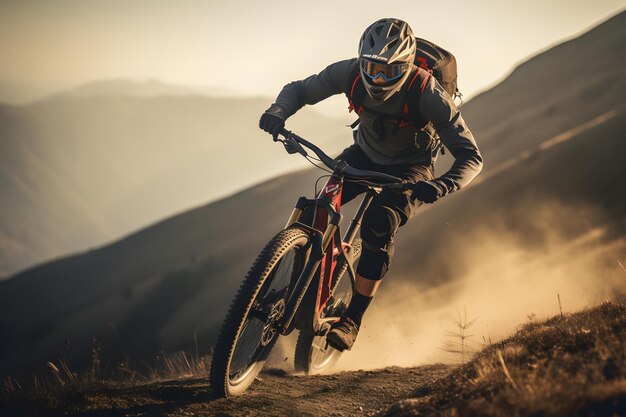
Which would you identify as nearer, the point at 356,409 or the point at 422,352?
the point at 356,409

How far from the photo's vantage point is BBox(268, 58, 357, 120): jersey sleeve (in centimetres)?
698

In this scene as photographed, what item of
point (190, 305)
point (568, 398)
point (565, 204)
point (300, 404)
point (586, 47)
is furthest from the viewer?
point (586, 47)

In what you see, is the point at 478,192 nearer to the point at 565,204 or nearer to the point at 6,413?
the point at 565,204

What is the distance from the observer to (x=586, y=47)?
185 ft

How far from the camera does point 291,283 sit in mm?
6266

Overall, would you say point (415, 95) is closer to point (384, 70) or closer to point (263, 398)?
point (384, 70)

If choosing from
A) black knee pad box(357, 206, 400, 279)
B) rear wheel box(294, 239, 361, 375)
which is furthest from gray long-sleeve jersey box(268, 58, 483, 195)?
rear wheel box(294, 239, 361, 375)

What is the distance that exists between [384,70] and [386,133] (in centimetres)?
82

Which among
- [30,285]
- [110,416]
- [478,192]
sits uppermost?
[110,416]

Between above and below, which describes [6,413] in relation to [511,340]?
above

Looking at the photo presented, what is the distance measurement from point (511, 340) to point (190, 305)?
137 feet

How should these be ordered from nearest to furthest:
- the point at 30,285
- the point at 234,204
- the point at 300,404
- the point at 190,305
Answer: the point at 300,404, the point at 190,305, the point at 234,204, the point at 30,285

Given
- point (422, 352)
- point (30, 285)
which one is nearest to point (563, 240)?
point (422, 352)

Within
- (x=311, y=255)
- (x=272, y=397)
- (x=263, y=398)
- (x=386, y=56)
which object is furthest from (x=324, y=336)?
(x=386, y=56)
